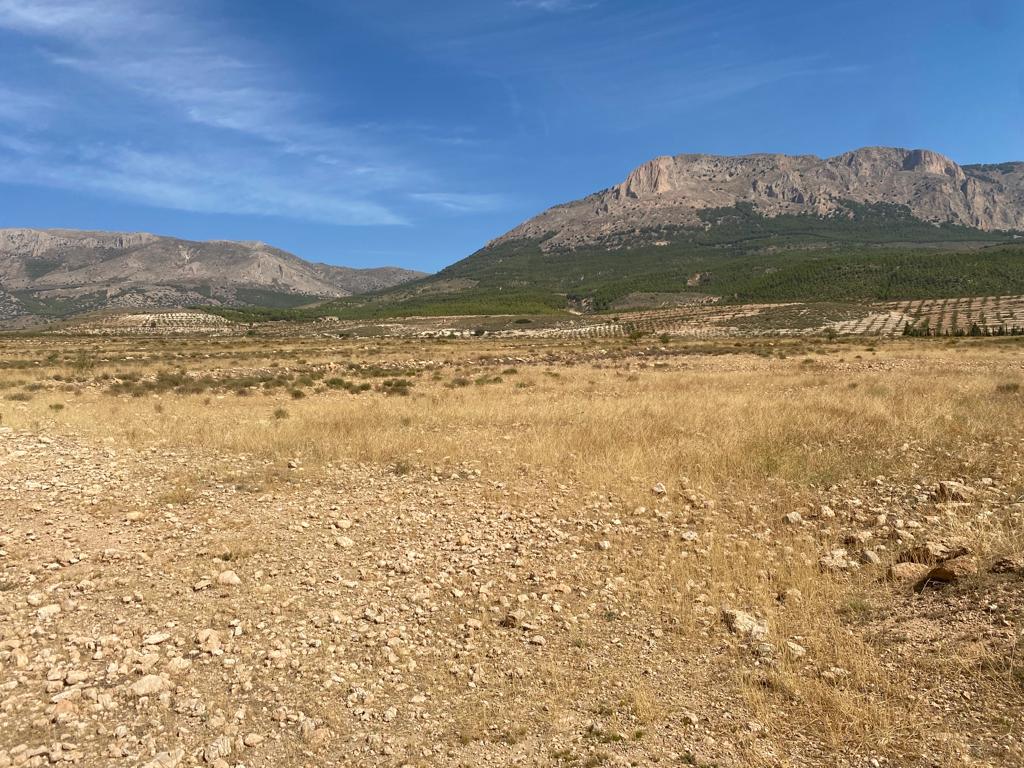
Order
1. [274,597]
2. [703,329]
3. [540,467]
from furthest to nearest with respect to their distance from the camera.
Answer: [703,329]
[540,467]
[274,597]

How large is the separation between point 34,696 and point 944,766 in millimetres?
6369

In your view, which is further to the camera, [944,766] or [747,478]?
[747,478]

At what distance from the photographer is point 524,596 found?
5906mm

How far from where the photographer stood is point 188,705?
169 inches

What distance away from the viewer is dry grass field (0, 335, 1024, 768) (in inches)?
157

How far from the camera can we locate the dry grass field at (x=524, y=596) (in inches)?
157

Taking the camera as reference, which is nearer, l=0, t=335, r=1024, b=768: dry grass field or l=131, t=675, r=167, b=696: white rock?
l=0, t=335, r=1024, b=768: dry grass field

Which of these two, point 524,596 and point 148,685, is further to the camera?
point 524,596

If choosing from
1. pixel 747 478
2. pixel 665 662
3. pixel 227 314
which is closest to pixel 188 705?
pixel 665 662

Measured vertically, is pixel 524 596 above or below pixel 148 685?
below

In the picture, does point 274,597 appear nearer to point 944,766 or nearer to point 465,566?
point 465,566

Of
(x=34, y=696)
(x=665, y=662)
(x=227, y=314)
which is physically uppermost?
(x=227, y=314)

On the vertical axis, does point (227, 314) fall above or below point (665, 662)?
above

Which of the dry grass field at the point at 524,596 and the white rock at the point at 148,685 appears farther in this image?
the white rock at the point at 148,685
